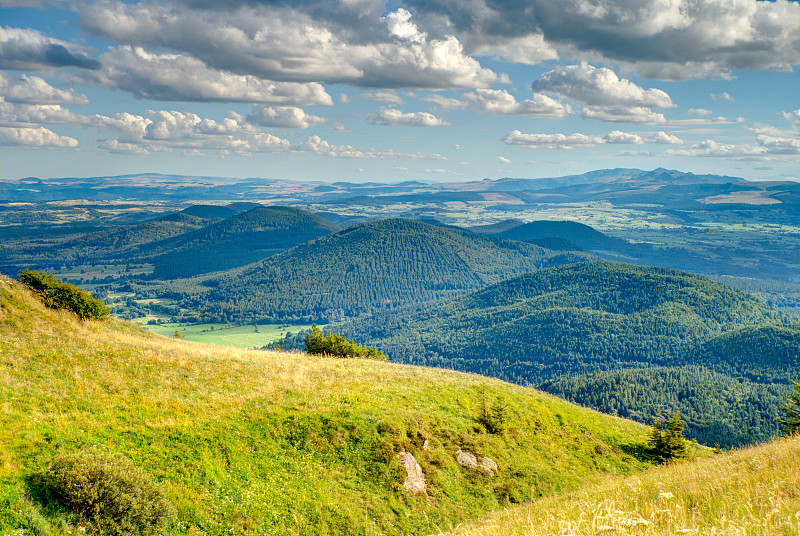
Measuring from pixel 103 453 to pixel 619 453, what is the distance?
37.5 m

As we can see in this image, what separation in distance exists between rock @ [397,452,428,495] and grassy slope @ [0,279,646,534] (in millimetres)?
513

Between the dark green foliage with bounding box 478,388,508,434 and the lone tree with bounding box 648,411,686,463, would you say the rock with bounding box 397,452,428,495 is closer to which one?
the dark green foliage with bounding box 478,388,508,434

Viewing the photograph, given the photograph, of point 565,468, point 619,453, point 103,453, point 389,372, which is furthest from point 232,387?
point 619,453

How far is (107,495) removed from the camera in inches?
657

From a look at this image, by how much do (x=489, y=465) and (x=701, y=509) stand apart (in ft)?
63.4

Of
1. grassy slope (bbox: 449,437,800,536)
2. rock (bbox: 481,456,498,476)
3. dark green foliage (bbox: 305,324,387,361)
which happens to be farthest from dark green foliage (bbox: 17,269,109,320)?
grassy slope (bbox: 449,437,800,536)

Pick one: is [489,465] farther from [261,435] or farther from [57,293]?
[57,293]

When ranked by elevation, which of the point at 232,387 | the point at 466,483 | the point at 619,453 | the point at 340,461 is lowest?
the point at 619,453

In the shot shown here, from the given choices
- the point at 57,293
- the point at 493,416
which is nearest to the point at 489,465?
the point at 493,416

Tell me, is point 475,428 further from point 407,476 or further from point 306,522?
point 306,522

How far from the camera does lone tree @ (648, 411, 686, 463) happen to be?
37.3 metres

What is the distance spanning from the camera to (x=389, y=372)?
139 feet

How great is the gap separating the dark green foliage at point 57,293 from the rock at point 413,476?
3318 centimetres

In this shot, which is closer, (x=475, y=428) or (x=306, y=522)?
(x=306, y=522)
